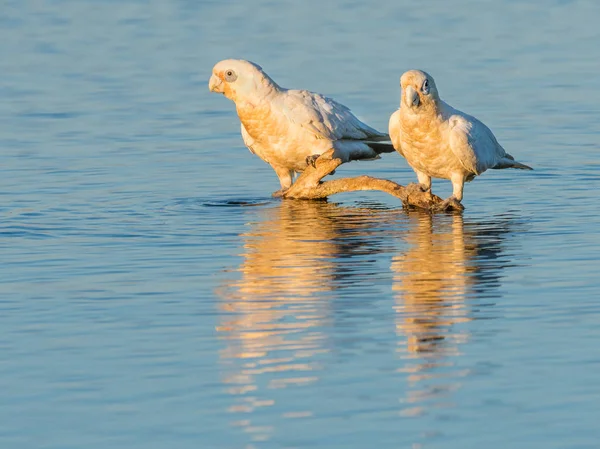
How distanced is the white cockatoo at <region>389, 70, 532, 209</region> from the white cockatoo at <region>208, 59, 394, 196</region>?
112cm

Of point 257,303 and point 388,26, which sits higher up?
point 388,26

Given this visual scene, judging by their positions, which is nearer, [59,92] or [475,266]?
[475,266]

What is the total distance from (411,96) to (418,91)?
14 centimetres

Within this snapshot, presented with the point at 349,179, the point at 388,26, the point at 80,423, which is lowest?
the point at 80,423

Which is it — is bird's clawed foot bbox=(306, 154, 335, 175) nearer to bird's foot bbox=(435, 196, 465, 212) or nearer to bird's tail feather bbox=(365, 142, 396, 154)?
bird's tail feather bbox=(365, 142, 396, 154)

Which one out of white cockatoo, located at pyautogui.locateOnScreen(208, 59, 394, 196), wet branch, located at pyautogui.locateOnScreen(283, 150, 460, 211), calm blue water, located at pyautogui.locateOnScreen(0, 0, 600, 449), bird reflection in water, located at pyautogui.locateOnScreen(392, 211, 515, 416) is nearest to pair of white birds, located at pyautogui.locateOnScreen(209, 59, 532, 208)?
white cockatoo, located at pyautogui.locateOnScreen(208, 59, 394, 196)

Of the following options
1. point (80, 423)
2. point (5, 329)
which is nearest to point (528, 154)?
point (5, 329)

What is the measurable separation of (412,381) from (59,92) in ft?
62.2

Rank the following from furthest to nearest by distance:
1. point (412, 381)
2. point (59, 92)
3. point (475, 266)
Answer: point (59, 92) < point (475, 266) < point (412, 381)

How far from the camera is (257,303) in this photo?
1311 centimetres

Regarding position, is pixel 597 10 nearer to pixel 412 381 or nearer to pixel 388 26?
pixel 388 26

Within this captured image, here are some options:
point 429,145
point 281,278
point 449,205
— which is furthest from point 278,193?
point 281,278

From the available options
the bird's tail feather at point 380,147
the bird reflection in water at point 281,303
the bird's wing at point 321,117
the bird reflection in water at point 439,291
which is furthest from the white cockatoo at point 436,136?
the bird's tail feather at point 380,147

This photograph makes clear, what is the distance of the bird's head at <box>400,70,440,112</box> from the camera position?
57.4 feet
